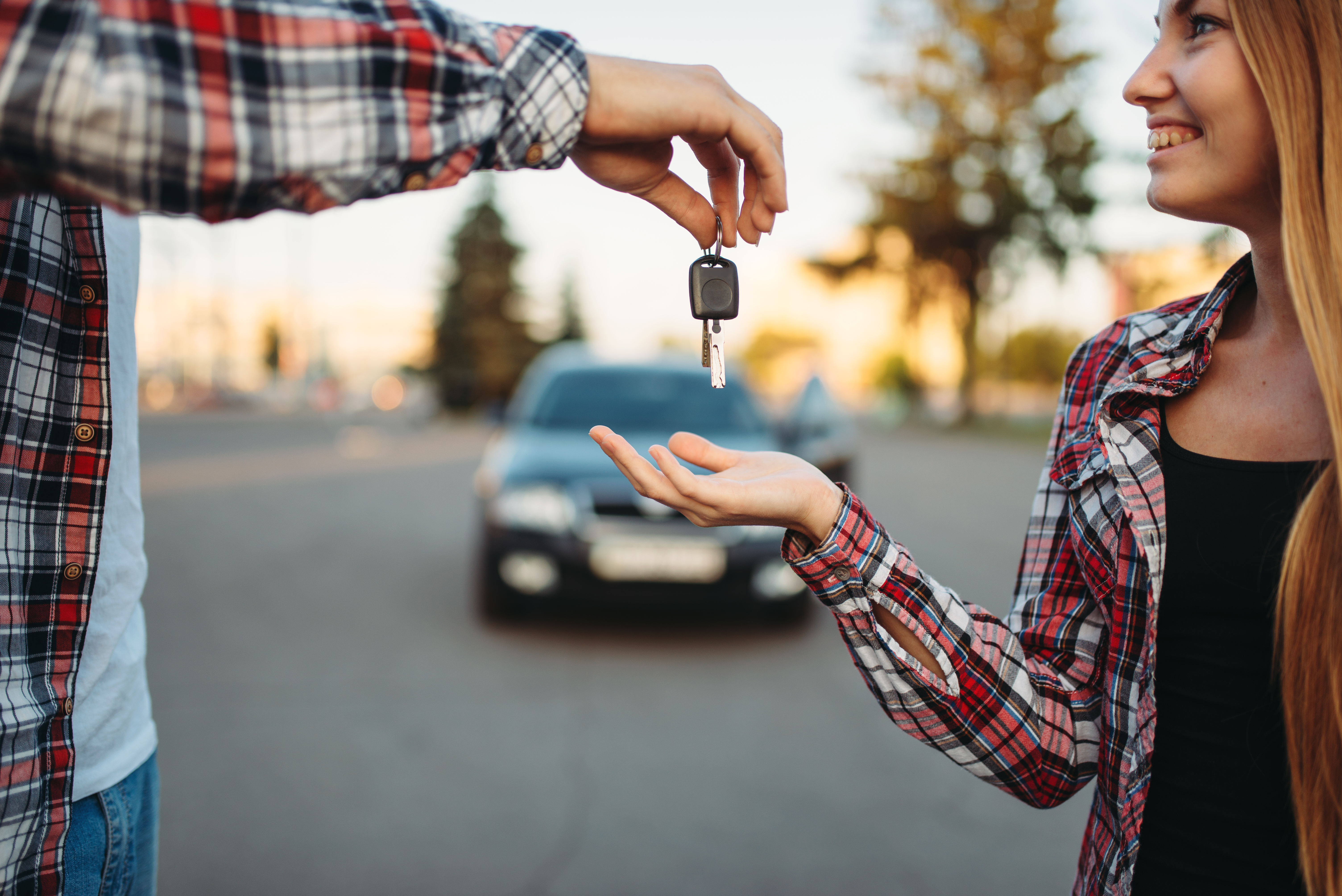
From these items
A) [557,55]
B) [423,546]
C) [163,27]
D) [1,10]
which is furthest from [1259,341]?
[423,546]

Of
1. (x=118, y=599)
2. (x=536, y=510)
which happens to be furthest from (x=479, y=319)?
(x=118, y=599)

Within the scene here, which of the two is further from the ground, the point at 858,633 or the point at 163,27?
the point at 163,27

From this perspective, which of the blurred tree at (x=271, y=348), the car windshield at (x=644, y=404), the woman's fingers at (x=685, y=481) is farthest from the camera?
the blurred tree at (x=271, y=348)

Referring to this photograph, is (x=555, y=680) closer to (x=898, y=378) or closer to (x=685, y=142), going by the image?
(x=685, y=142)

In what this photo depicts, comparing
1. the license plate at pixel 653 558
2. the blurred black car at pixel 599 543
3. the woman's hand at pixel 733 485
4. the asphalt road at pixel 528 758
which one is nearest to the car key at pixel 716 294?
the woman's hand at pixel 733 485

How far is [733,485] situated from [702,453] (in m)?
0.06

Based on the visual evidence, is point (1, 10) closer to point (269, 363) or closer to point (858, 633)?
point (858, 633)

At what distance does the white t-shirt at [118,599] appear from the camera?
3.86 ft

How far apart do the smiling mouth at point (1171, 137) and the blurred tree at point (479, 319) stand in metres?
40.2

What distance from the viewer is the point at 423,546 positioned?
869 centimetres

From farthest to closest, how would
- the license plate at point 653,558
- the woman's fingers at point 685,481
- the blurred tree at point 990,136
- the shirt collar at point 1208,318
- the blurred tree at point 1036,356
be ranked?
the blurred tree at point 1036,356 → the blurred tree at point 990,136 → the license plate at point 653,558 → the shirt collar at point 1208,318 → the woman's fingers at point 685,481

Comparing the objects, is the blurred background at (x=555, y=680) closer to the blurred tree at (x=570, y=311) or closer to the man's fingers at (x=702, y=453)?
the man's fingers at (x=702, y=453)

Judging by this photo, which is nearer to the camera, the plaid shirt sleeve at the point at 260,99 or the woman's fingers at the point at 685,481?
the plaid shirt sleeve at the point at 260,99

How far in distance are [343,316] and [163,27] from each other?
106213 millimetres
